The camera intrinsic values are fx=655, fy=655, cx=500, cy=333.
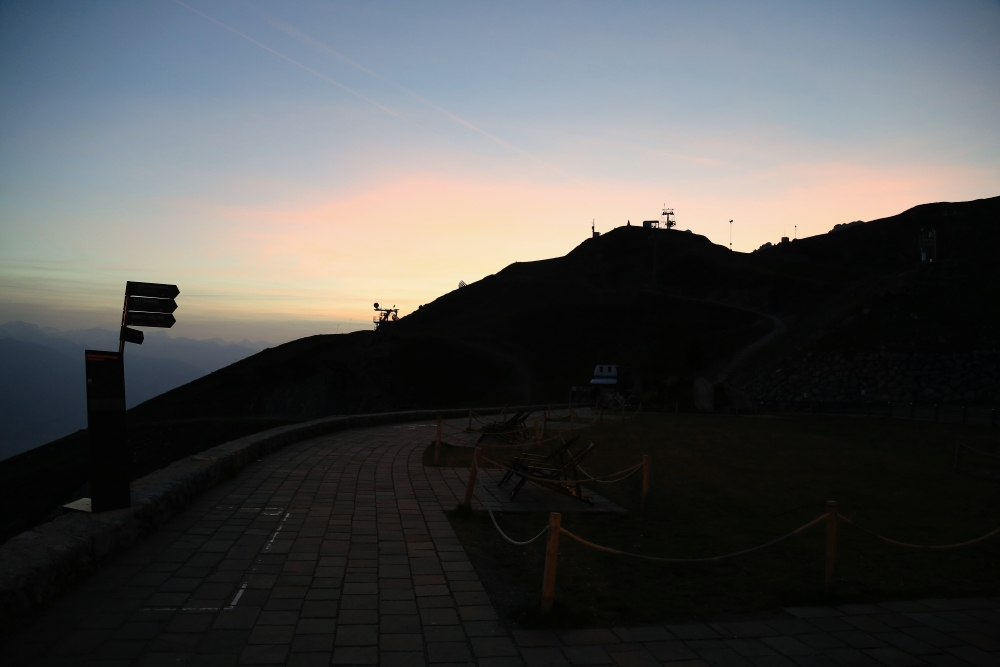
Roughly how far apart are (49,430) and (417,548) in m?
236

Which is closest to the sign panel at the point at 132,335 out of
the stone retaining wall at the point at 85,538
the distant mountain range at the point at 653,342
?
the stone retaining wall at the point at 85,538

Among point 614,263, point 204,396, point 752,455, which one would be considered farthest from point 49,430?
point 752,455

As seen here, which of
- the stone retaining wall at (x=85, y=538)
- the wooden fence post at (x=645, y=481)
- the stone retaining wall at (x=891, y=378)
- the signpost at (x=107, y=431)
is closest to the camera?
the stone retaining wall at (x=85, y=538)

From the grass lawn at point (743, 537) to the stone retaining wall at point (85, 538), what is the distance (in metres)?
3.22

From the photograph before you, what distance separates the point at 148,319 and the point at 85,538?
98.1 inches

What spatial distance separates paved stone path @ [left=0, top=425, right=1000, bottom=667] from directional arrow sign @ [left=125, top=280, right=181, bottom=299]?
2.48 meters

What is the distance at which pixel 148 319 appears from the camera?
7066 millimetres

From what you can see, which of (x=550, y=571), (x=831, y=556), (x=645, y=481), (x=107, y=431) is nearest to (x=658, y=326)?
(x=645, y=481)

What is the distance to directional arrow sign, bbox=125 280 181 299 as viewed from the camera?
709 centimetres

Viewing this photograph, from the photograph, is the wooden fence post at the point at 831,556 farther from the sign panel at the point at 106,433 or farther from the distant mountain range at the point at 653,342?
the distant mountain range at the point at 653,342

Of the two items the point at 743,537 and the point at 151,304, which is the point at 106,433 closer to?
the point at 151,304

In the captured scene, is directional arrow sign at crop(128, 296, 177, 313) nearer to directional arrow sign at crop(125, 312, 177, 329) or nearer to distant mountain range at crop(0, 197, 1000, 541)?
directional arrow sign at crop(125, 312, 177, 329)

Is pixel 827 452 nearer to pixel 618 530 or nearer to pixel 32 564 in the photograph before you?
pixel 618 530

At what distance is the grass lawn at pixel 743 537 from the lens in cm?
548
